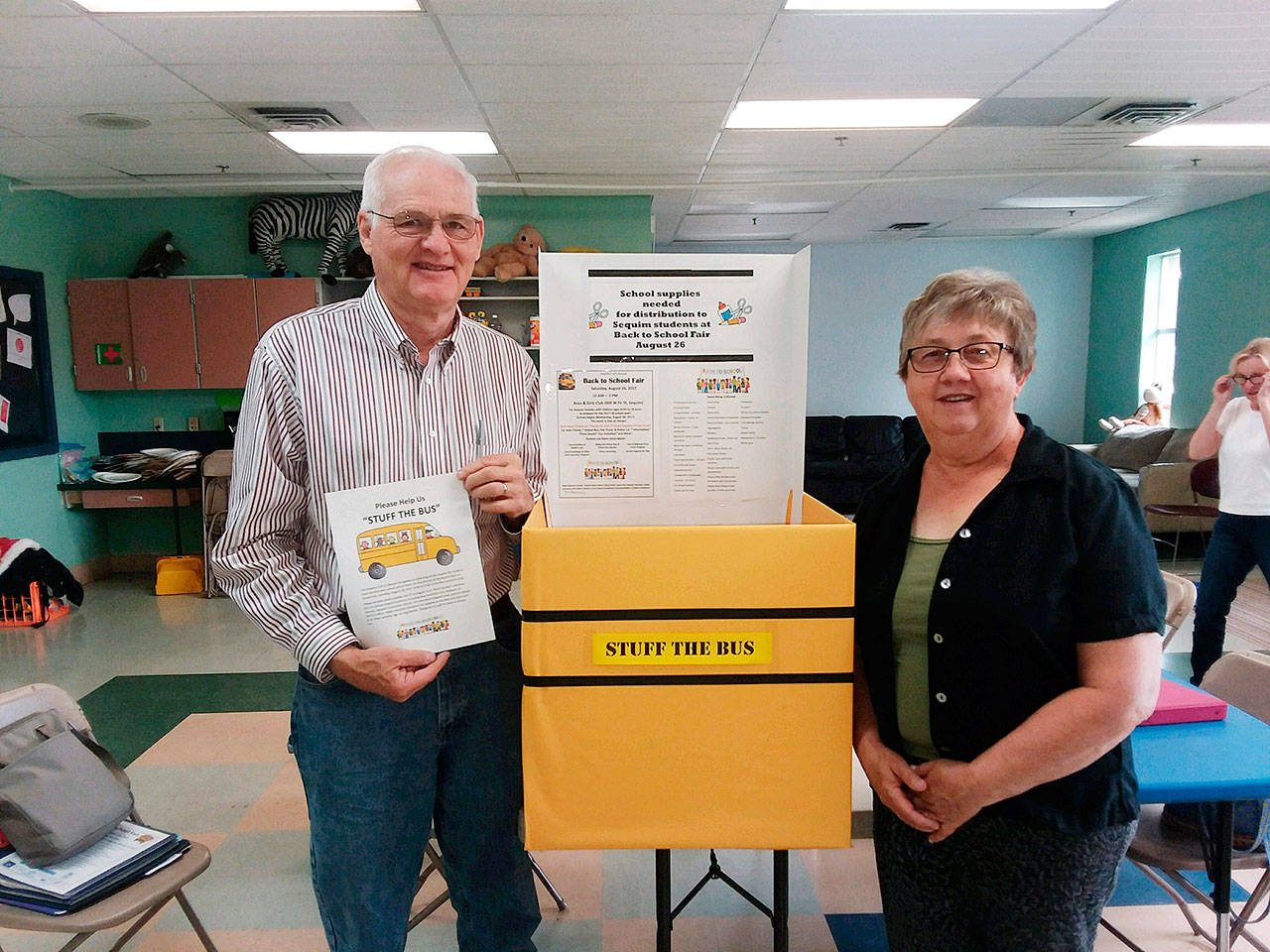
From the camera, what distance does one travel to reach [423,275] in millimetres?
1170

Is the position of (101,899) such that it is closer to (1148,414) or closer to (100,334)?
(100,334)

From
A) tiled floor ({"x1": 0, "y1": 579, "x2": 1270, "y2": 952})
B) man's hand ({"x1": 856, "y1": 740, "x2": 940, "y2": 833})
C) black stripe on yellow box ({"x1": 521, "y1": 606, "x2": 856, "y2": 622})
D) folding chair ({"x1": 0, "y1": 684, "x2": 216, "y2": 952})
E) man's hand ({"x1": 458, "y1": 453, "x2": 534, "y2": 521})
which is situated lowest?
tiled floor ({"x1": 0, "y1": 579, "x2": 1270, "y2": 952})

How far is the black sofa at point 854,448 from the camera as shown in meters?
8.76

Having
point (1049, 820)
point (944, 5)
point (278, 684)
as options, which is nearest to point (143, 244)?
point (278, 684)

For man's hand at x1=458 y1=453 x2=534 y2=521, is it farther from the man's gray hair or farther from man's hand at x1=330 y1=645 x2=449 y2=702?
the man's gray hair

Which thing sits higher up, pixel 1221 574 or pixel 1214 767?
pixel 1214 767

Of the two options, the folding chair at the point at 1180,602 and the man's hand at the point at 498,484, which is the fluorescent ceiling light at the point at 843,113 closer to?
the folding chair at the point at 1180,602

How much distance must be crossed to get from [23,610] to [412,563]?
18.0 feet

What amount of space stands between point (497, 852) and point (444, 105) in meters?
4.11

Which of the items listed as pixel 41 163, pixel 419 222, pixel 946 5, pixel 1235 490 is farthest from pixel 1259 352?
pixel 41 163

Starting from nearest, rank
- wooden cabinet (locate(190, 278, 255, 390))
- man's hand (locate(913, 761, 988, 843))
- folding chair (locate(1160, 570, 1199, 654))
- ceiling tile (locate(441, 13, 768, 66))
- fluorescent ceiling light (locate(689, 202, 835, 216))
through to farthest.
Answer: man's hand (locate(913, 761, 988, 843)), folding chair (locate(1160, 570, 1199, 654)), ceiling tile (locate(441, 13, 768, 66)), wooden cabinet (locate(190, 278, 255, 390)), fluorescent ceiling light (locate(689, 202, 835, 216))

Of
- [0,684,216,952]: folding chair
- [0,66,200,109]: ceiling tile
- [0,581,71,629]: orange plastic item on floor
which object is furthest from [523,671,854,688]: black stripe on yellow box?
[0,581,71,629]: orange plastic item on floor

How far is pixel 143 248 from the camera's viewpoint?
6.69 metres

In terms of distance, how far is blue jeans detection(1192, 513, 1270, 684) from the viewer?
3682 millimetres
